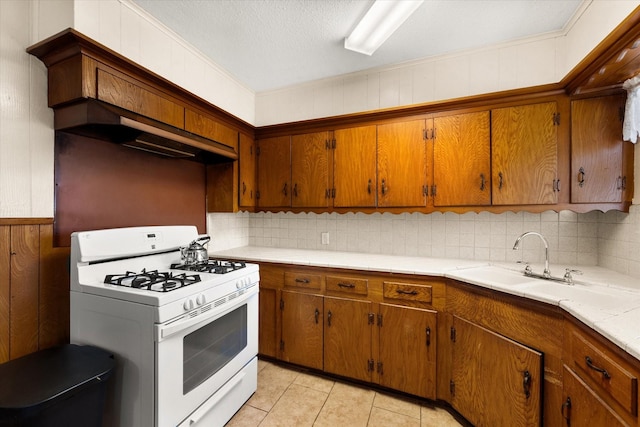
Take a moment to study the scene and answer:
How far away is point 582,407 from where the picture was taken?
1.11 meters

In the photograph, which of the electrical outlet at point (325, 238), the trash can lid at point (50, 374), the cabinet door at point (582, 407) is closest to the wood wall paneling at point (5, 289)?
the trash can lid at point (50, 374)

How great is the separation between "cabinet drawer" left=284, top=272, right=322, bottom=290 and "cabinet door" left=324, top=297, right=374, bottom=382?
0.51ft

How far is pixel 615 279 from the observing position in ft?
5.37

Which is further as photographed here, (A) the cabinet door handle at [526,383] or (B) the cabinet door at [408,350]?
(B) the cabinet door at [408,350]

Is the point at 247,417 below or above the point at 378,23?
below

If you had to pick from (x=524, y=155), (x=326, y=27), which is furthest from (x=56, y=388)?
(x=524, y=155)

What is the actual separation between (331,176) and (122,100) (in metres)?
1.64

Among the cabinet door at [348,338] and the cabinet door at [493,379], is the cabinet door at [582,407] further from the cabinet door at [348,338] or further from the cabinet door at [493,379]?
the cabinet door at [348,338]

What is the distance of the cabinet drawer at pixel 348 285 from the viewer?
2068 millimetres

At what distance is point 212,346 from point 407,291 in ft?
4.37

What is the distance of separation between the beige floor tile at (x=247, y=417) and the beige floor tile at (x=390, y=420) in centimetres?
72

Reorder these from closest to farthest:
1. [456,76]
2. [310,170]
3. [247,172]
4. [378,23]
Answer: [378,23] < [456,76] < [310,170] < [247,172]

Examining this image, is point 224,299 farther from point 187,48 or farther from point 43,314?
point 187,48

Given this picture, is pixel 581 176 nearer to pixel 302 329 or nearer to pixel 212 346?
pixel 302 329
